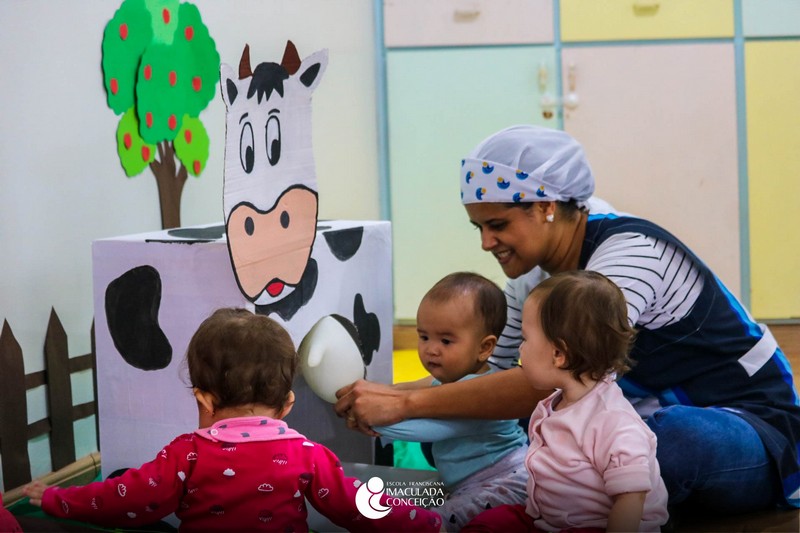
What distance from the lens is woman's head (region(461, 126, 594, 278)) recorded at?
5.02ft

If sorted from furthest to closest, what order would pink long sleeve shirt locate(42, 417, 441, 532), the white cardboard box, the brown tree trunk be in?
the brown tree trunk → the white cardboard box → pink long sleeve shirt locate(42, 417, 441, 532)

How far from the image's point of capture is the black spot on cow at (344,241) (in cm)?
160

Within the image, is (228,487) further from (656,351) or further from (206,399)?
(656,351)

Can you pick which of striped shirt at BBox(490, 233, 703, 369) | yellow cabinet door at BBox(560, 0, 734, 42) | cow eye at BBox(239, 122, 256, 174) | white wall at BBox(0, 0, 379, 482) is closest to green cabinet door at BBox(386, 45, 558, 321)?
yellow cabinet door at BBox(560, 0, 734, 42)

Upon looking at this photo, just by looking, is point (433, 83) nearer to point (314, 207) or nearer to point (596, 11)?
point (596, 11)

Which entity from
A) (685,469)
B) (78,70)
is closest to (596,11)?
(78,70)

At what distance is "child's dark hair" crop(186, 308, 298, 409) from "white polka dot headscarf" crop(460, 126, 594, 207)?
1.64ft

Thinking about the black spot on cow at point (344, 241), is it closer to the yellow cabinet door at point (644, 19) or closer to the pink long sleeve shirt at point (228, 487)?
the pink long sleeve shirt at point (228, 487)

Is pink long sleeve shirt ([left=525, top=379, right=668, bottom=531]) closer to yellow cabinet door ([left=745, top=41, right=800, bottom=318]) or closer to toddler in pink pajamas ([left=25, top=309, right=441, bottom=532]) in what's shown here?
toddler in pink pajamas ([left=25, top=309, right=441, bottom=532])

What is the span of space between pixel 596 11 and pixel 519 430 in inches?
69.8

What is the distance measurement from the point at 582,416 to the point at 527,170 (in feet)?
1.51

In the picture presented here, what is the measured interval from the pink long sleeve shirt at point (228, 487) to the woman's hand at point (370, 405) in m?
0.28

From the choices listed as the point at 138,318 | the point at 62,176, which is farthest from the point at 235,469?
the point at 62,176

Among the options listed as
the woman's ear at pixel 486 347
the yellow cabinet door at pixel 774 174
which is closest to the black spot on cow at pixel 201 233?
the woman's ear at pixel 486 347
